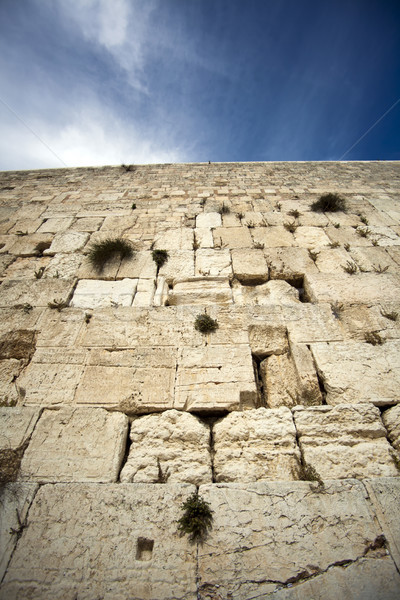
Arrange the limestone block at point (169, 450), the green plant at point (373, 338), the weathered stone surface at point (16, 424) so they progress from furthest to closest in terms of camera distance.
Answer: the green plant at point (373, 338)
the weathered stone surface at point (16, 424)
the limestone block at point (169, 450)

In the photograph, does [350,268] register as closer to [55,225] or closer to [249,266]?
[249,266]

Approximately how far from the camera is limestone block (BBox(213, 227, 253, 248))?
14.1 ft

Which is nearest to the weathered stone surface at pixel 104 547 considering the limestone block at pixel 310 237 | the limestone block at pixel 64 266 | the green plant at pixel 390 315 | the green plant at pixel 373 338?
the green plant at pixel 373 338

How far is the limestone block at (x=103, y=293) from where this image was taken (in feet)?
11.4

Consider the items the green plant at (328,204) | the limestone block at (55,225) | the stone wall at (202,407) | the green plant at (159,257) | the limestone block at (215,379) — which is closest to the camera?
the stone wall at (202,407)

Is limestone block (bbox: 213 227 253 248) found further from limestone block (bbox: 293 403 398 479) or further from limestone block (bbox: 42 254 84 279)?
limestone block (bbox: 293 403 398 479)

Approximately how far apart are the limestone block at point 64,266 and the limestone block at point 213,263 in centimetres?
175

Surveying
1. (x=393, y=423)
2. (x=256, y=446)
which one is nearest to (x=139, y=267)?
(x=256, y=446)

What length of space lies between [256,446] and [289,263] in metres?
2.57

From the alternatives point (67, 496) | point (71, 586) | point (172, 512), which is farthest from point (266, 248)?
point (71, 586)

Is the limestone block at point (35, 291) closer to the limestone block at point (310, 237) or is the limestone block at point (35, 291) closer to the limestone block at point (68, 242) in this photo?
the limestone block at point (68, 242)

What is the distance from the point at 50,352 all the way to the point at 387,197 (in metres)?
6.61

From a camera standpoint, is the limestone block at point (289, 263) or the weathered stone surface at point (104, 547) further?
the limestone block at point (289, 263)

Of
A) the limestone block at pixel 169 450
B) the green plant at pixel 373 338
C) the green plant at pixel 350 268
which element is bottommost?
the limestone block at pixel 169 450
